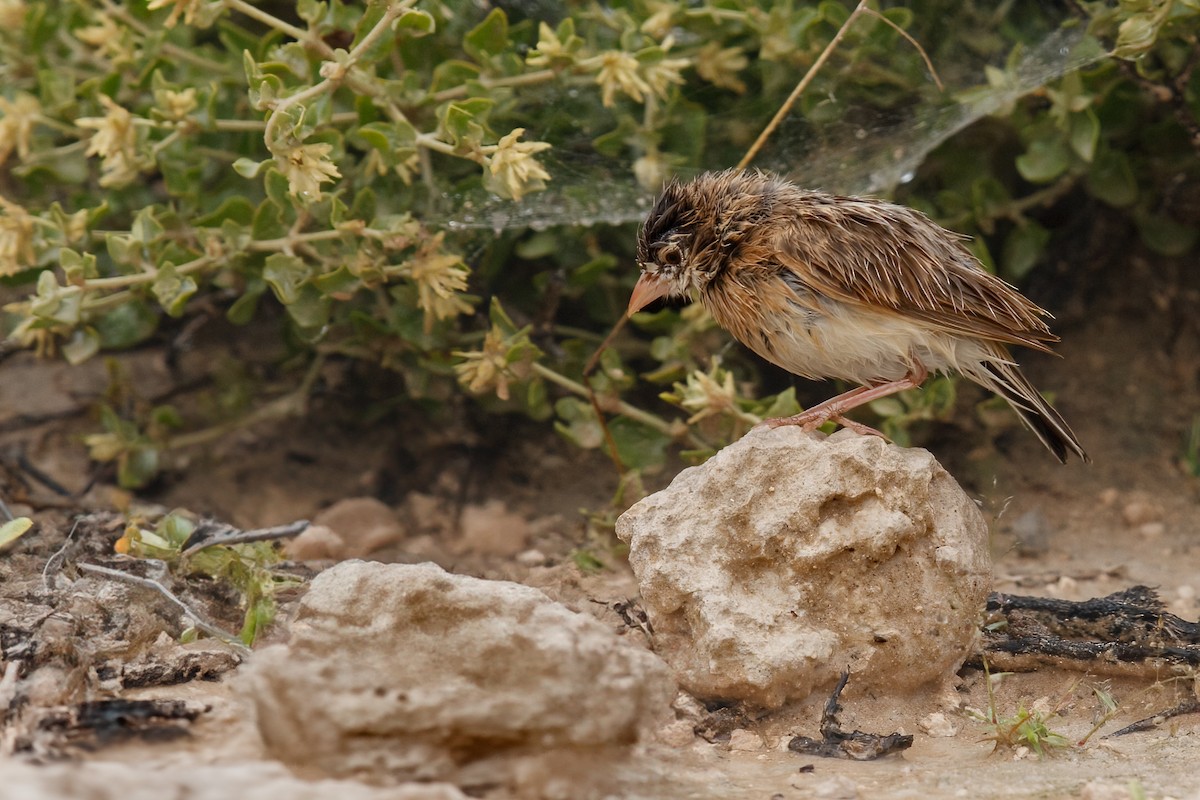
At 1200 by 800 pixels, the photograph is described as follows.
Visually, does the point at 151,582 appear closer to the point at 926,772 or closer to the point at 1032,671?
the point at 926,772

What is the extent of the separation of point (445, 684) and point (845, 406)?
191 cm

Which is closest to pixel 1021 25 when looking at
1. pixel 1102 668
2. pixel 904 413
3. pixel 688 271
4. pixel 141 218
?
pixel 904 413

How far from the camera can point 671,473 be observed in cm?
592

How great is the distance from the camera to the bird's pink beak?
4.53m

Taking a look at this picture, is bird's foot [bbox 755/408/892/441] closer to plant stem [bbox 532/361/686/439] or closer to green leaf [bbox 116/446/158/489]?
plant stem [bbox 532/361/686/439]

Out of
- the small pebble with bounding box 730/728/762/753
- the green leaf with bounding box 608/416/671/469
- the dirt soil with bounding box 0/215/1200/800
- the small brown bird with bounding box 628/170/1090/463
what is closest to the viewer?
the dirt soil with bounding box 0/215/1200/800

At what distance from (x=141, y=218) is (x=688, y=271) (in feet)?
6.63

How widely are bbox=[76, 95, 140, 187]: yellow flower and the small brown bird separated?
1.98 metres

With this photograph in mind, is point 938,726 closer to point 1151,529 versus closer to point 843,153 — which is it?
point 1151,529

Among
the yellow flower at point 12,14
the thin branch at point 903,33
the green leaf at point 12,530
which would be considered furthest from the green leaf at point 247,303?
the thin branch at point 903,33

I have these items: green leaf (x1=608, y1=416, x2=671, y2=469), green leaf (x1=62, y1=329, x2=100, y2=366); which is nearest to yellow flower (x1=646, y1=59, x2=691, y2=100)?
green leaf (x1=608, y1=416, x2=671, y2=469)

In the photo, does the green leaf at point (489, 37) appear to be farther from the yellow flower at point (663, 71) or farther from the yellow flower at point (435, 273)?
the yellow flower at point (435, 273)

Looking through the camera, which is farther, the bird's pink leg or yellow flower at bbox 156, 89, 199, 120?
yellow flower at bbox 156, 89, 199, 120

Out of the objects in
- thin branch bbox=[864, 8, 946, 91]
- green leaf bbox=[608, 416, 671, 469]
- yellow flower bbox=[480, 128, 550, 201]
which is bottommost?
green leaf bbox=[608, 416, 671, 469]
